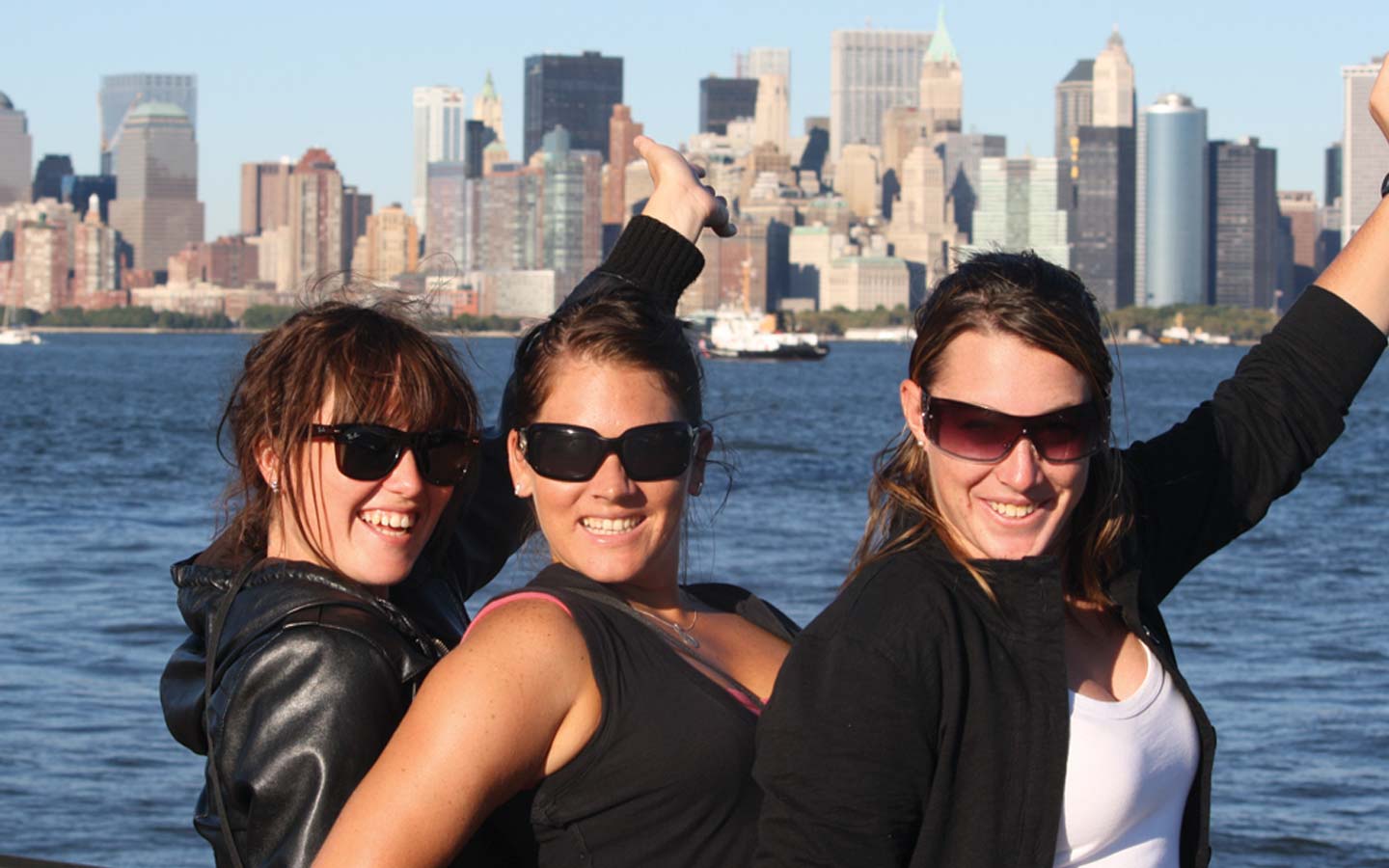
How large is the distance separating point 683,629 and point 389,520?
0.39 m

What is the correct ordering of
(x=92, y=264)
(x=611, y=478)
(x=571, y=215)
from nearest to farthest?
1. (x=611, y=478)
2. (x=92, y=264)
3. (x=571, y=215)

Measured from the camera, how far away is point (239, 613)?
221 centimetres

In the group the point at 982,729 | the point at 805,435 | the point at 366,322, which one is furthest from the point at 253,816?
the point at 805,435

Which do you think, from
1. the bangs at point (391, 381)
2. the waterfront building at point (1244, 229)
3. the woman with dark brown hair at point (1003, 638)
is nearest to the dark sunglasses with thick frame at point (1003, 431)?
the woman with dark brown hair at point (1003, 638)

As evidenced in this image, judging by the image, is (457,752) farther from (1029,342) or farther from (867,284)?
(867,284)

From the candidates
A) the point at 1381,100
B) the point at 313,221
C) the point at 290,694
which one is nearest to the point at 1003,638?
the point at 290,694

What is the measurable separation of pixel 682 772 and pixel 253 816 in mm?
481

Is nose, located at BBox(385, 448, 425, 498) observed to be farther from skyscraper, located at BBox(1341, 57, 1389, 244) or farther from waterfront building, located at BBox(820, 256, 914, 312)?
skyscraper, located at BBox(1341, 57, 1389, 244)

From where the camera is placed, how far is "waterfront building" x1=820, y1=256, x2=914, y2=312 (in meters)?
157

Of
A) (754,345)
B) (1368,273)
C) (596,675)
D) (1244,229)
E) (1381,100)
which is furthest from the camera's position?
(1244,229)

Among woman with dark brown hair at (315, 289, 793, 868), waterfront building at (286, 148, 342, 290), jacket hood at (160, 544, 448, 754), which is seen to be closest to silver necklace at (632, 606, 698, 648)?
woman with dark brown hair at (315, 289, 793, 868)

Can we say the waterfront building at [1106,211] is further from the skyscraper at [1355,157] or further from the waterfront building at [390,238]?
the waterfront building at [390,238]

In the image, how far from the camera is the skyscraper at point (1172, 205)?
168 metres

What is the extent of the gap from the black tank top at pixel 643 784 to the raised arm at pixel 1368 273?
1156mm
